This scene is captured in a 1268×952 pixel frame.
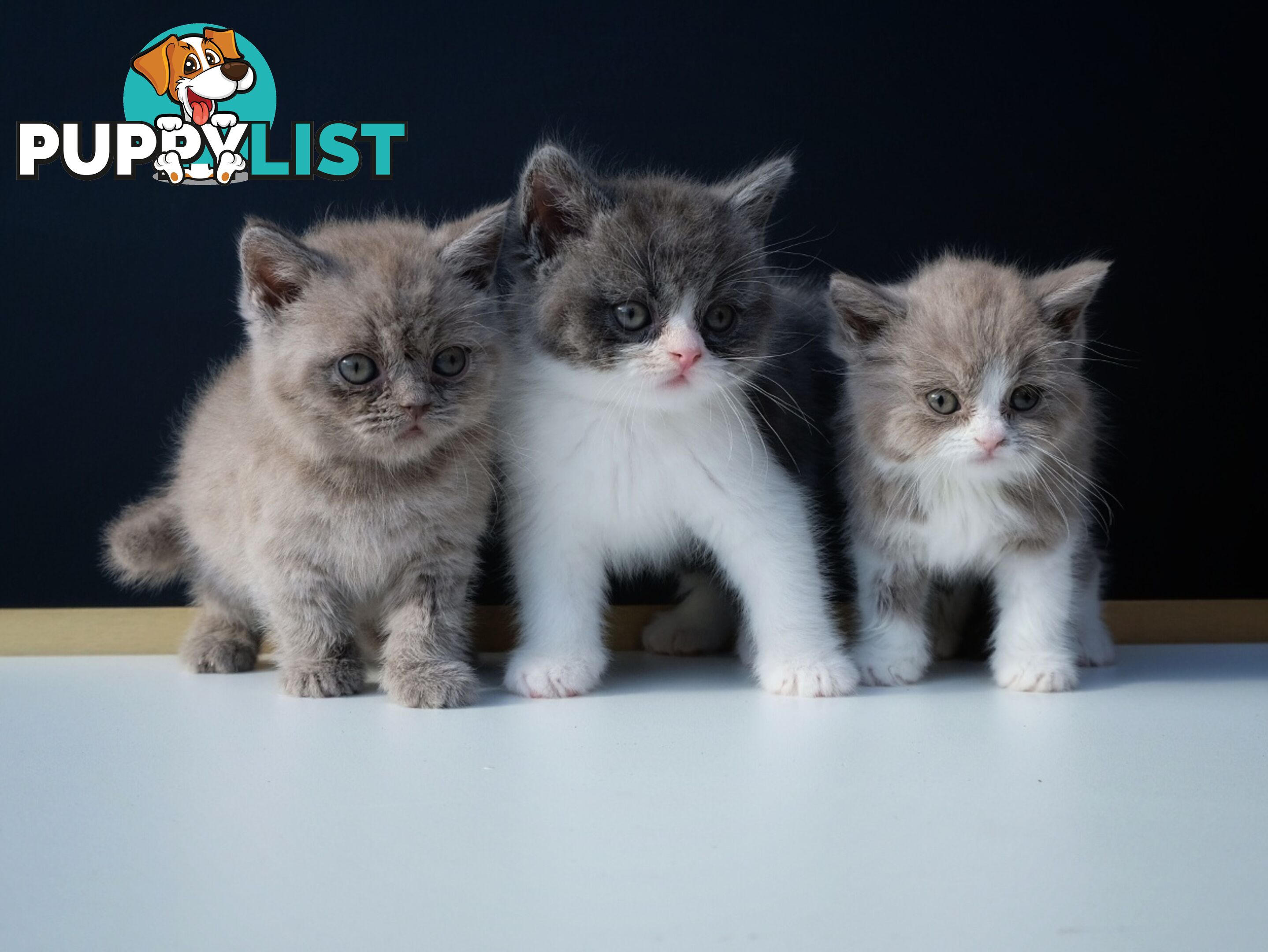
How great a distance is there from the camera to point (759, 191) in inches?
77.3

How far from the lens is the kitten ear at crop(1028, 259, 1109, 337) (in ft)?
6.15

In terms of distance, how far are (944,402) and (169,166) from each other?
66.6 inches

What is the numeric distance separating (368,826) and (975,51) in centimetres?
208

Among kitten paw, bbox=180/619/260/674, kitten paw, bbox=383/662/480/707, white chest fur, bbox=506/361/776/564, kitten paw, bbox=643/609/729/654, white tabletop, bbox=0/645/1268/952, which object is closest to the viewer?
white tabletop, bbox=0/645/1268/952

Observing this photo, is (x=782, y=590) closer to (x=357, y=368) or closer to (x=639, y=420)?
(x=639, y=420)

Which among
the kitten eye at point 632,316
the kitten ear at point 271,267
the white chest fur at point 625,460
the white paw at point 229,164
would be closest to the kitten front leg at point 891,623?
the white chest fur at point 625,460

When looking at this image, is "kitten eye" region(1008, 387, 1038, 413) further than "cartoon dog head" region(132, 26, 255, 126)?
No

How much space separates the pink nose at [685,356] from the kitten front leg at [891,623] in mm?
506

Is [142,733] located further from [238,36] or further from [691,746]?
[238,36]

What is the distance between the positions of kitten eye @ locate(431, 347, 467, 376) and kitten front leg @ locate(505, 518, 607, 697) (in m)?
0.32

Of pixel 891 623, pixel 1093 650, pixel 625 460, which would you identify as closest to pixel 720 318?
pixel 625 460

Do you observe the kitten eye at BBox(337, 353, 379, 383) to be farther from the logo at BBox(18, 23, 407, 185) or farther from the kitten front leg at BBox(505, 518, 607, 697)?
the logo at BBox(18, 23, 407, 185)

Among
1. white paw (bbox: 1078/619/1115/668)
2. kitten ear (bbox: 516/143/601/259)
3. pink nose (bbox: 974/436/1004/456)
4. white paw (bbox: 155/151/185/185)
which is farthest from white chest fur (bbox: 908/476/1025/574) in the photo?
white paw (bbox: 155/151/185/185)

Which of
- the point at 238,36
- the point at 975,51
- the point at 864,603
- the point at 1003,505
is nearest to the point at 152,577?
the point at 238,36
